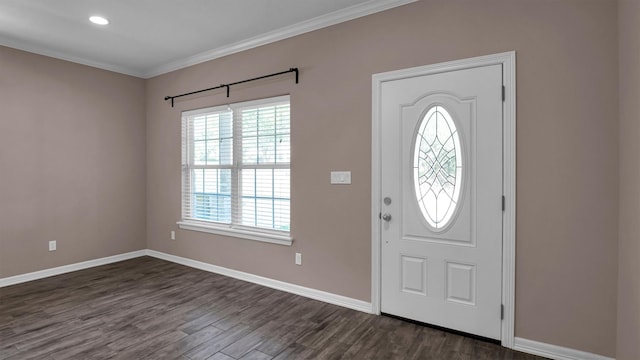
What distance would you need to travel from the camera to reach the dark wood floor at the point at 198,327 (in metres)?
2.38

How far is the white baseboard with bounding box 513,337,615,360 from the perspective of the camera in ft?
7.26

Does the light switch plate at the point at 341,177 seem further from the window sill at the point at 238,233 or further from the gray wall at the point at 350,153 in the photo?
the window sill at the point at 238,233

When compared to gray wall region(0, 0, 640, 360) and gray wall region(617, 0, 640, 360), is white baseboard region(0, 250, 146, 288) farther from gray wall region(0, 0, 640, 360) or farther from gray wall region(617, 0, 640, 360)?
gray wall region(617, 0, 640, 360)

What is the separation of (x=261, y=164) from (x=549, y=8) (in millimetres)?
2902

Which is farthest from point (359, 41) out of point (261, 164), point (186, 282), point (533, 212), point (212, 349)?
point (186, 282)

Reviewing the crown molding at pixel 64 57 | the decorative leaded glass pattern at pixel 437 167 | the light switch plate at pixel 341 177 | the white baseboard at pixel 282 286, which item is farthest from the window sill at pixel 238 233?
the crown molding at pixel 64 57

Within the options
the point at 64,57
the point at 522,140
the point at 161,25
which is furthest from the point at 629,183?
the point at 64,57

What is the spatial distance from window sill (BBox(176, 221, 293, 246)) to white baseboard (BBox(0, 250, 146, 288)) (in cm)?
103

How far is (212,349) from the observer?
2426 millimetres

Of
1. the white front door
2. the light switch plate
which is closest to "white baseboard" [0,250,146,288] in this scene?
the light switch plate

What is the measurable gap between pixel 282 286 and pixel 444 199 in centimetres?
197

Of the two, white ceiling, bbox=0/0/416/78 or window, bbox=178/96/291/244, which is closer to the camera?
white ceiling, bbox=0/0/416/78

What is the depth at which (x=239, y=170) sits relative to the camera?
4.04 metres

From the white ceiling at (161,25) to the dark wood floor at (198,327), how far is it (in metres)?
2.74
